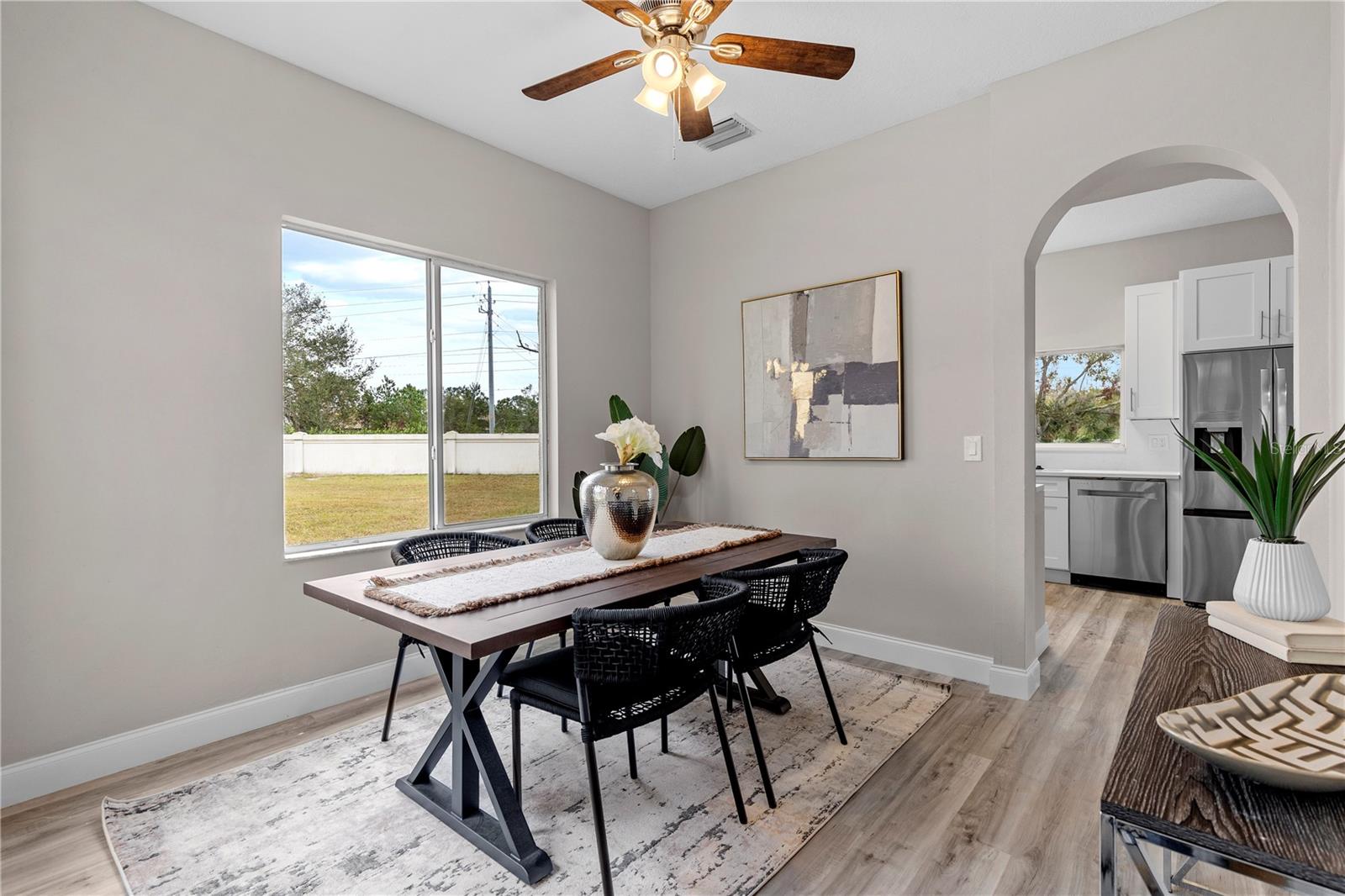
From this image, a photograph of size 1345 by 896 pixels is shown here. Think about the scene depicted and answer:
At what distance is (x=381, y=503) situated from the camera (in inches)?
130

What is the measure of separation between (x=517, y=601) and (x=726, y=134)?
110 inches

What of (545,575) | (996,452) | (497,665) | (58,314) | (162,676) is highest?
(58,314)

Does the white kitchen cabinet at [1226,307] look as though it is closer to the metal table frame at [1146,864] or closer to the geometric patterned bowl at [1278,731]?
the geometric patterned bowl at [1278,731]

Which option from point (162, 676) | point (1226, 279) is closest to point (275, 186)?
point (162, 676)

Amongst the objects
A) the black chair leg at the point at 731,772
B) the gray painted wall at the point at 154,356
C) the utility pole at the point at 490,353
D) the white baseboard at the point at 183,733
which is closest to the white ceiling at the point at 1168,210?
the utility pole at the point at 490,353

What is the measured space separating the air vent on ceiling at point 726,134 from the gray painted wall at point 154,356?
167 cm

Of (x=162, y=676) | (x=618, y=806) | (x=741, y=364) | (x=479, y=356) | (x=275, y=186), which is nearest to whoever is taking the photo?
(x=618, y=806)

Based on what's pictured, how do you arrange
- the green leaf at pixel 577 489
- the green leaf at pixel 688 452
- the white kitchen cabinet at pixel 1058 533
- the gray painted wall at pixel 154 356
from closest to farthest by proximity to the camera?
the gray painted wall at pixel 154 356, the green leaf at pixel 577 489, the green leaf at pixel 688 452, the white kitchen cabinet at pixel 1058 533

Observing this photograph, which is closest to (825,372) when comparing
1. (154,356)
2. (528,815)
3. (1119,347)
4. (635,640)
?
(635,640)

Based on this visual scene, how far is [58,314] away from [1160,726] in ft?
10.8

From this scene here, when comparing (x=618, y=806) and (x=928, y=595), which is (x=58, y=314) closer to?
(x=618, y=806)

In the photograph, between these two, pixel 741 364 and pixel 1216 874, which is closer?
pixel 1216 874

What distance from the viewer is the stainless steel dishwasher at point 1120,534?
4855 millimetres

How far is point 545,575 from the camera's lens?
221 cm
